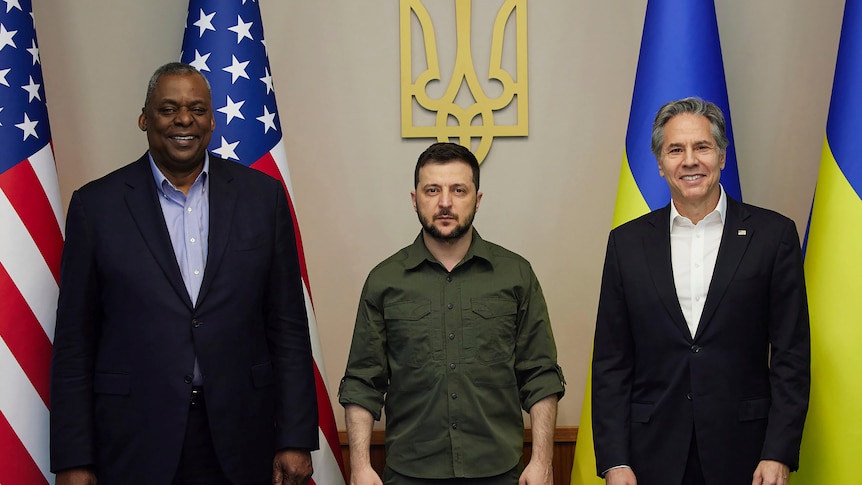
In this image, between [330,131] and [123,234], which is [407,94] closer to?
[330,131]

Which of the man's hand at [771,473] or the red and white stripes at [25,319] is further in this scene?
the red and white stripes at [25,319]

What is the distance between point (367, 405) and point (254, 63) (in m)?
1.20

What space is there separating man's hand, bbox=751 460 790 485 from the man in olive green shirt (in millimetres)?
503

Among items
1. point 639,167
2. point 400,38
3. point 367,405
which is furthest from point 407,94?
point 367,405

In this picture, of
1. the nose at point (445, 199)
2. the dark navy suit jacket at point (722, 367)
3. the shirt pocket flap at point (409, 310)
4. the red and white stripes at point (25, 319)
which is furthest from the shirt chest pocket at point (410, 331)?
the red and white stripes at point (25, 319)

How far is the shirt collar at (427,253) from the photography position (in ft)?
8.22

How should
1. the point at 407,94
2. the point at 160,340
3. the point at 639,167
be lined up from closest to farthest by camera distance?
the point at 160,340, the point at 639,167, the point at 407,94

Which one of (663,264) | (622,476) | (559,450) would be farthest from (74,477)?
(559,450)

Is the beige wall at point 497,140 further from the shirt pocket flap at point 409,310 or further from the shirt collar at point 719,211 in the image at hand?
the shirt collar at point 719,211

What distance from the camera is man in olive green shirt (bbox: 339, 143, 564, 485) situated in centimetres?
241

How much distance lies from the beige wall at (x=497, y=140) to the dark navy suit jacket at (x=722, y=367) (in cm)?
124

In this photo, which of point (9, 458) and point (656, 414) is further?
point (9, 458)

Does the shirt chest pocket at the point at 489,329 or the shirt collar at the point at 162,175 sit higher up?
A: the shirt collar at the point at 162,175

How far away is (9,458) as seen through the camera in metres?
2.49
